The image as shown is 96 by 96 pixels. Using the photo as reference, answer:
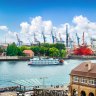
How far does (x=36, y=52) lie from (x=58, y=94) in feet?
379

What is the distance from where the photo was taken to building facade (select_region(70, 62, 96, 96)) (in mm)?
32688

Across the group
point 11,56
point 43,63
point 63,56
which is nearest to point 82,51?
point 63,56

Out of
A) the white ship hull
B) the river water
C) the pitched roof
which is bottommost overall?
the river water

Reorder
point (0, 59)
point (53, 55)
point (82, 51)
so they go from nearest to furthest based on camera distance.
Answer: point (0, 59)
point (53, 55)
point (82, 51)

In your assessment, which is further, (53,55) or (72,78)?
(53,55)

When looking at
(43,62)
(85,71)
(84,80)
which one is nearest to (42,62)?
(43,62)

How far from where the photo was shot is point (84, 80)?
3356 cm

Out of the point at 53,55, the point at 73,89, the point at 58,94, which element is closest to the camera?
the point at 73,89

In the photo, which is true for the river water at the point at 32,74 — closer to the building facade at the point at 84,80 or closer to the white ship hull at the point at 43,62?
the white ship hull at the point at 43,62

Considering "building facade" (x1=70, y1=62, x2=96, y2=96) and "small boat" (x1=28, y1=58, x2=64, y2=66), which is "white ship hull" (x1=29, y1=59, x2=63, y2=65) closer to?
"small boat" (x1=28, y1=58, x2=64, y2=66)

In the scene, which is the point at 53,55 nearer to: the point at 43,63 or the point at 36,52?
the point at 36,52

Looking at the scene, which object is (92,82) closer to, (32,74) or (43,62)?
(32,74)

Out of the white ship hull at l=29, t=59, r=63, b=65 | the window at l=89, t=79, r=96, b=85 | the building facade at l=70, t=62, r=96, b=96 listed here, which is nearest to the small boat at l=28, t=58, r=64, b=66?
the white ship hull at l=29, t=59, r=63, b=65

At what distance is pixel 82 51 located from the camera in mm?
172500
